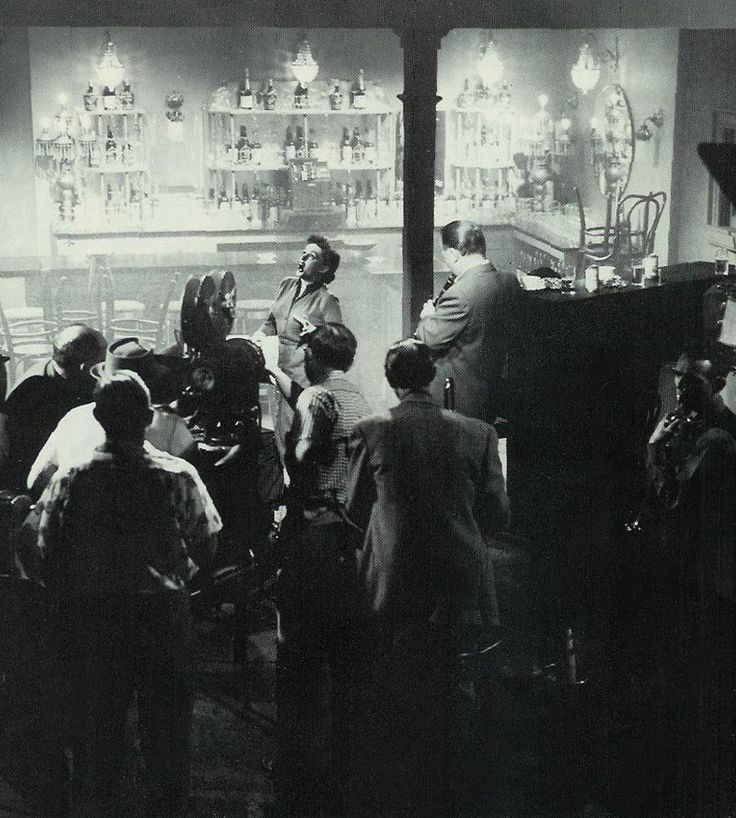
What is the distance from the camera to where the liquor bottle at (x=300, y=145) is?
1123cm

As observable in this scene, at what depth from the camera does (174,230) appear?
1075 centimetres

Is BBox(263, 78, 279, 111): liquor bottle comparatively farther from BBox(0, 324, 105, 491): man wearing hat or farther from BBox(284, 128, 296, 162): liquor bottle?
BBox(0, 324, 105, 491): man wearing hat

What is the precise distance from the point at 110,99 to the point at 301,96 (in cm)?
173

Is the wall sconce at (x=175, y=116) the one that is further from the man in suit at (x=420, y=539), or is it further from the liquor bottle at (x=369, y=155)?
the man in suit at (x=420, y=539)

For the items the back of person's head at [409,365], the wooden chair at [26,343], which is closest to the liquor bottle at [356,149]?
the wooden chair at [26,343]

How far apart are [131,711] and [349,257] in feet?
20.1

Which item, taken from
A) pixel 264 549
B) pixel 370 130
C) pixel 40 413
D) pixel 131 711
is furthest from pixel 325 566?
pixel 370 130

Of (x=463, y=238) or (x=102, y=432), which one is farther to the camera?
(x=463, y=238)

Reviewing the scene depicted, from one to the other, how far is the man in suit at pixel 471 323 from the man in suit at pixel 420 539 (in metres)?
1.61

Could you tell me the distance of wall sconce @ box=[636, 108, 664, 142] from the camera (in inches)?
461

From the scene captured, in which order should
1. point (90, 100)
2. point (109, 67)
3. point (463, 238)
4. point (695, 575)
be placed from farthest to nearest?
1. point (90, 100)
2. point (109, 67)
3. point (463, 238)
4. point (695, 575)

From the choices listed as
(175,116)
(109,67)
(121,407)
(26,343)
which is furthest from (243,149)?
(121,407)

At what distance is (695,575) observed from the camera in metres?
5.48

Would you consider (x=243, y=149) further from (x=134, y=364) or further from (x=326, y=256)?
(x=134, y=364)
